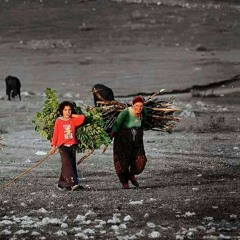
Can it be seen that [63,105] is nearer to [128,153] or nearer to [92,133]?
[92,133]

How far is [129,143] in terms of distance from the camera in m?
13.2

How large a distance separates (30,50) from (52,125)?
30.6 metres

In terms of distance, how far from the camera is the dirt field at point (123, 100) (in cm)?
1060

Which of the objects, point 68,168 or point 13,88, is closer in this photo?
point 68,168

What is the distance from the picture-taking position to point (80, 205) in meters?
11.6

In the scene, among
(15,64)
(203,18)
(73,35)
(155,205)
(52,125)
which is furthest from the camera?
(203,18)

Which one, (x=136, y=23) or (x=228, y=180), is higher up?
(x=136, y=23)

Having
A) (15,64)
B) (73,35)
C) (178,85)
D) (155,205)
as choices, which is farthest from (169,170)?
(73,35)

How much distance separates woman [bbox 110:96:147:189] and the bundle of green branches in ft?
0.96

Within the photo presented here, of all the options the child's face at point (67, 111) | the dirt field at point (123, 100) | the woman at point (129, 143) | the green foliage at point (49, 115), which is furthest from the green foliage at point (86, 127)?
the dirt field at point (123, 100)

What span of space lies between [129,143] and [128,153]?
158 millimetres

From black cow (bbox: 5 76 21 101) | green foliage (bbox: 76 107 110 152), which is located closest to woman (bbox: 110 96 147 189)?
green foliage (bbox: 76 107 110 152)

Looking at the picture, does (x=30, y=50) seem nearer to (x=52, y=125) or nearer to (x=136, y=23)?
(x=136, y=23)

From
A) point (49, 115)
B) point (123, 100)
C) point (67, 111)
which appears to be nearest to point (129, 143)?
point (67, 111)
